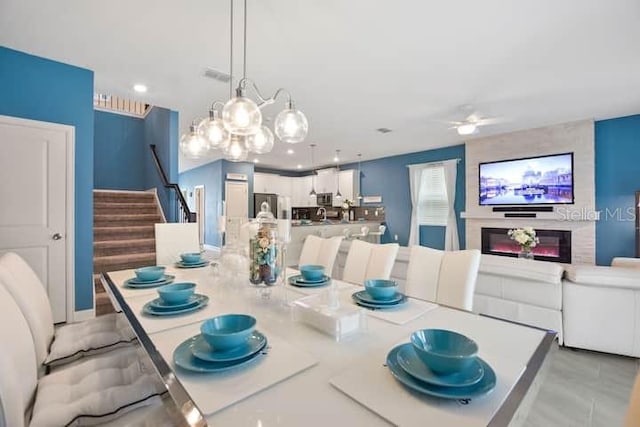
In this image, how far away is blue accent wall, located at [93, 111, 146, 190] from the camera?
6.02 metres

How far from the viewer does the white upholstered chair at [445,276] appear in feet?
5.58

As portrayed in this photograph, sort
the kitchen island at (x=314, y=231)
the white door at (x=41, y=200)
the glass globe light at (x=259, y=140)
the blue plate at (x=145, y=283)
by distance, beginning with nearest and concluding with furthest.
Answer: the blue plate at (x=145, y=283) → the glass globe light at (x=259, y=140) → the white door at (x=41, y=200) → the kitchen island at (x=314, y=231)

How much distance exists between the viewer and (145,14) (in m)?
2.16

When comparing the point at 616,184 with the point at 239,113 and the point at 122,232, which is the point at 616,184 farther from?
the point at 122,232

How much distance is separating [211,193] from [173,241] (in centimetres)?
592

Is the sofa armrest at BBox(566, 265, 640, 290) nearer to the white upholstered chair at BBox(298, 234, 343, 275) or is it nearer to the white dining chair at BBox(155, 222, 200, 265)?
the white upholstered chair at BBox(298, 234, 343, 275)

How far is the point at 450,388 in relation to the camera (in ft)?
2.42

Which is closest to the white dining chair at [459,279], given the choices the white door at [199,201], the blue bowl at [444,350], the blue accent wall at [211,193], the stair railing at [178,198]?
the blue bowl at [444,350]

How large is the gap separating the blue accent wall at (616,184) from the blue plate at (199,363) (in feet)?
19.3

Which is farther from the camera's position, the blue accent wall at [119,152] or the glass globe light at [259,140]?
the blue accent wall at [119,152]

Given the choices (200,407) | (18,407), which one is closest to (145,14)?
(18,407)

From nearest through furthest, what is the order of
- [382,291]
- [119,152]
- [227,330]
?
[227,330]
[382,291]
[119,152]

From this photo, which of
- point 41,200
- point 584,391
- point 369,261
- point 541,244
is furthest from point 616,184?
point 41,200

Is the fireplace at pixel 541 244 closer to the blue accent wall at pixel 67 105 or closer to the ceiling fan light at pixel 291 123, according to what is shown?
the ceiling fan light at pixel 291 123
